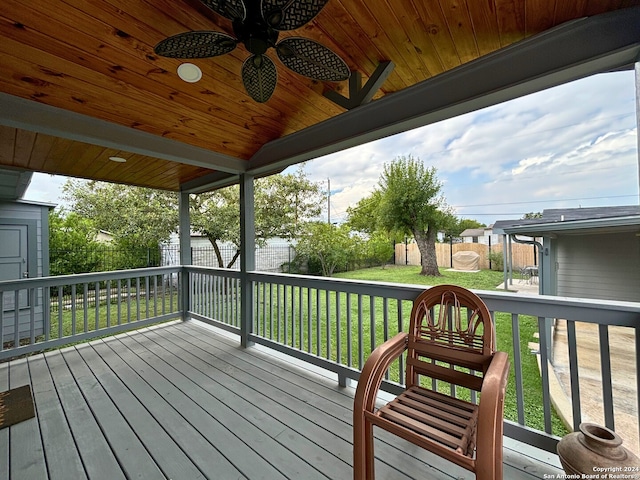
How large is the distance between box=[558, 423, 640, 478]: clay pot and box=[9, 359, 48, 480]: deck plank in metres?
2.68

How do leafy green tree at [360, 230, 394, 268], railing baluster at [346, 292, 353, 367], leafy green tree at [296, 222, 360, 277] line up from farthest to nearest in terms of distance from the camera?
leafy green tree at [360, 230, 394, 268] < leafy green tree at [296, 222, 360, 277] < railing baluster at [346, 292, 353, 367]

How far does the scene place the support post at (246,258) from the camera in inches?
139

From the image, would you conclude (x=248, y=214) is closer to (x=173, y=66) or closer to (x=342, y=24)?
(x=173, y=66)

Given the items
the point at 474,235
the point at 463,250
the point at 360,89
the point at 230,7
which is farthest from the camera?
the point at 474,235

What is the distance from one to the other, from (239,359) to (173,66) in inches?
113

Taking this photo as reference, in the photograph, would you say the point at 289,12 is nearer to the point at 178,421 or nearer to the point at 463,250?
the point at 178,421

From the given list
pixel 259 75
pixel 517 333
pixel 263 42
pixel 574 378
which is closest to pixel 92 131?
pixel 259 75

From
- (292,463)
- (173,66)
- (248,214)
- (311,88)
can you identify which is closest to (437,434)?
(292,463)

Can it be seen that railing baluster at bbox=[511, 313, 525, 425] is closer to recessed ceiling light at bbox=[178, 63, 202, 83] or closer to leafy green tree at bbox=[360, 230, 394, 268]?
recessed ceiling light at bbox=[178, 63, 202, 83]

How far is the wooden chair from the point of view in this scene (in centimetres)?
108

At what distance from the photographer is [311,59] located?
1462 mm

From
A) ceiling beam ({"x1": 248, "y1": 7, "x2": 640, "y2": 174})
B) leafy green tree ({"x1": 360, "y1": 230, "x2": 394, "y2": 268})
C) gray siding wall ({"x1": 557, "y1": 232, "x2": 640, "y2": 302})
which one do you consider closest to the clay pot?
ceiling beam ({"x1": 248, "y1": 7, "x2": 640, "y2": 174})

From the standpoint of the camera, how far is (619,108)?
7.14m

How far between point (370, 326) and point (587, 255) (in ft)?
15.8
